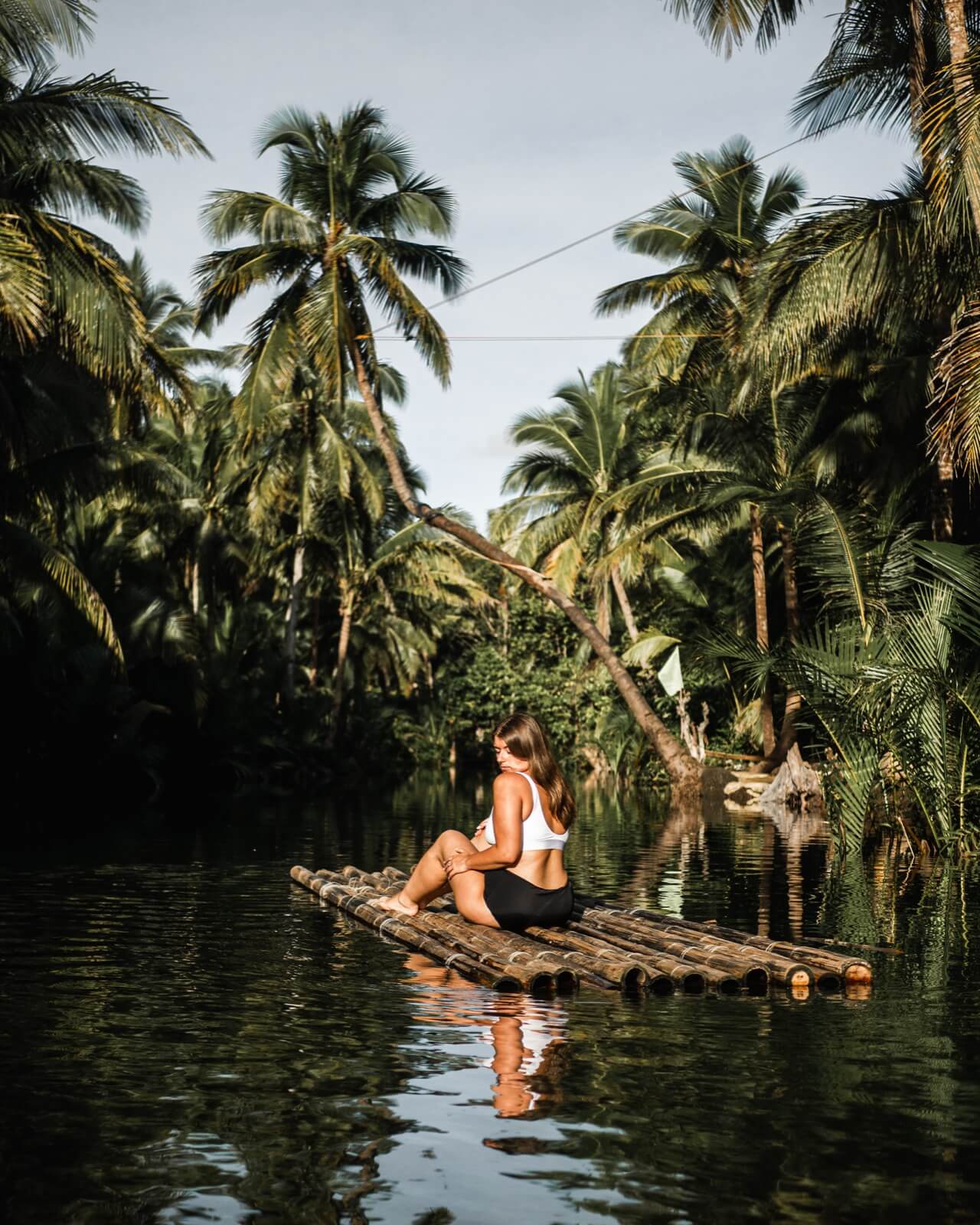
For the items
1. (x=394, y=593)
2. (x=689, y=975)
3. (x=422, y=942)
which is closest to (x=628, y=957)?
(x=689, y=975)

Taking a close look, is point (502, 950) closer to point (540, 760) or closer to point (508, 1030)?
point (540, 760)

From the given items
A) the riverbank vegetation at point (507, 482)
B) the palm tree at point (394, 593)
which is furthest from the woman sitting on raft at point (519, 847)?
the palm tree at point (394, 593)

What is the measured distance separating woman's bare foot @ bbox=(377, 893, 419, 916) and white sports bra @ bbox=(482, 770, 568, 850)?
119 centimetres

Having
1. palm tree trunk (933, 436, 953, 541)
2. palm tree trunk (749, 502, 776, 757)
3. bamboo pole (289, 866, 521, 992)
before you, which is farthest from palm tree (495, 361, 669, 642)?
bamboo pole (289, 866, 521, 992)

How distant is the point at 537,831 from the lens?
8164 millimetres

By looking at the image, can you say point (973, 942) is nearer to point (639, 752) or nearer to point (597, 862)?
point (597, 862)

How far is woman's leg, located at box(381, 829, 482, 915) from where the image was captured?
8.77 m

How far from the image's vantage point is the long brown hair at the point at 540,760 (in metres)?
8.21

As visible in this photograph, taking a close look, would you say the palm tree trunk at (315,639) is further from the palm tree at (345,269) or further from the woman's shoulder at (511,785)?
the woman's shoulder at (511,785)

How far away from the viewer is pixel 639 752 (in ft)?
114

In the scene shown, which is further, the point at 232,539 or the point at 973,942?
the point at 232,539

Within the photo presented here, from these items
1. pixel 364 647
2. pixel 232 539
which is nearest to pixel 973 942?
pixel 232 539

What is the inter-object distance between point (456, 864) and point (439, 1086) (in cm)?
330

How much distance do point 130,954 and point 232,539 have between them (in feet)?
95.6
